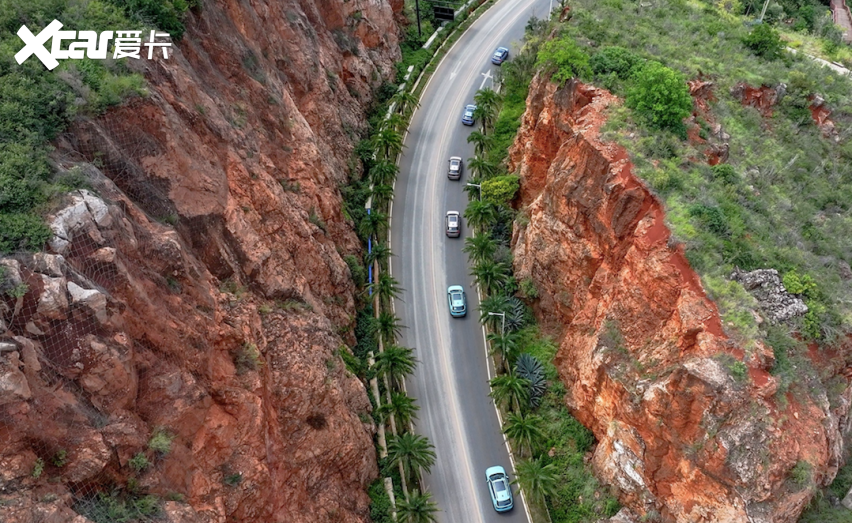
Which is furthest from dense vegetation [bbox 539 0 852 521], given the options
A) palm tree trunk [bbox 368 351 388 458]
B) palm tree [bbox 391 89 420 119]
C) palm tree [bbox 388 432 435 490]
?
palm tree trunk [bbox 368 351 388 458]

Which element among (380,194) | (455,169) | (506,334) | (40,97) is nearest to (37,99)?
(40,97)

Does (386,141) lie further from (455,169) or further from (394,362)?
(394,362)

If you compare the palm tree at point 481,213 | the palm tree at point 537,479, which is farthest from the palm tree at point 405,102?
the palm tree at point 537,479

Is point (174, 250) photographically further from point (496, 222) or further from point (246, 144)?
point (496, 222)

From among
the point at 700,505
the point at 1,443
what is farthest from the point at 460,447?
the point at 1,443
